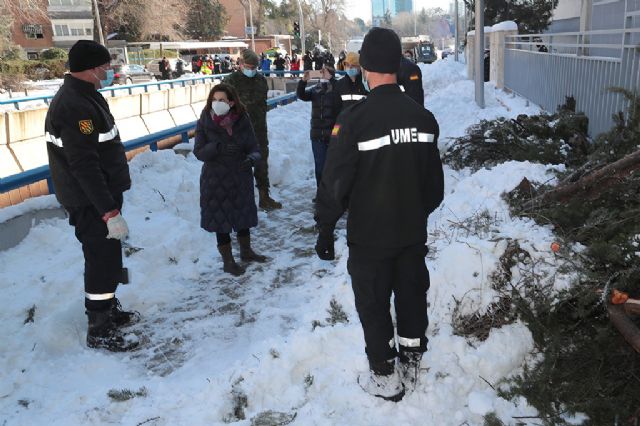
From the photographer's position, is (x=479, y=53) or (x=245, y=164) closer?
(x=245, y=164)

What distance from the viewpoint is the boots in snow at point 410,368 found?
3176 mm

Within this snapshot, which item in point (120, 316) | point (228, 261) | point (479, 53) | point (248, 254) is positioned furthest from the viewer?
point (479, 53)

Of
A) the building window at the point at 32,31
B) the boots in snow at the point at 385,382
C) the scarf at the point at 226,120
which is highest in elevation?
the building window at the point at 32,31

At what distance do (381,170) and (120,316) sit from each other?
279 cm

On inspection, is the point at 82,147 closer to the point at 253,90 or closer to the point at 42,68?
the point at 253,90

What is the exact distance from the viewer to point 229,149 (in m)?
5.36

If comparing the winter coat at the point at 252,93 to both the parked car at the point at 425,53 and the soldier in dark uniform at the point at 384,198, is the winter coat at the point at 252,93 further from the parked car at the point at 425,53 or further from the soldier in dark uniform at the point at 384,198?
the parked car at the point at 425,53

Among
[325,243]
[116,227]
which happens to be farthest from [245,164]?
[325,243]

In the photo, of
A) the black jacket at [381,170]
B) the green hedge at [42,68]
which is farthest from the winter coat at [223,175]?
the green hedge at [42,68]

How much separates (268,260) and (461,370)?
307cm

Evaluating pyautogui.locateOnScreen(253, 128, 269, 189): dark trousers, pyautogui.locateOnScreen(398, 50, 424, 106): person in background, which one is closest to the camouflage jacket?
pyautogui.locateOnScreen(253, 128, 269, 189): dark trousers

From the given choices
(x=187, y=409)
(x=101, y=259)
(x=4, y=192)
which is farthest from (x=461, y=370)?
(x=4, y=192)

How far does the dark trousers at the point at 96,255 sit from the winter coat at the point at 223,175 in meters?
1.28

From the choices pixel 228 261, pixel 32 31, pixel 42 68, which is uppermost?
pixel 32 31
